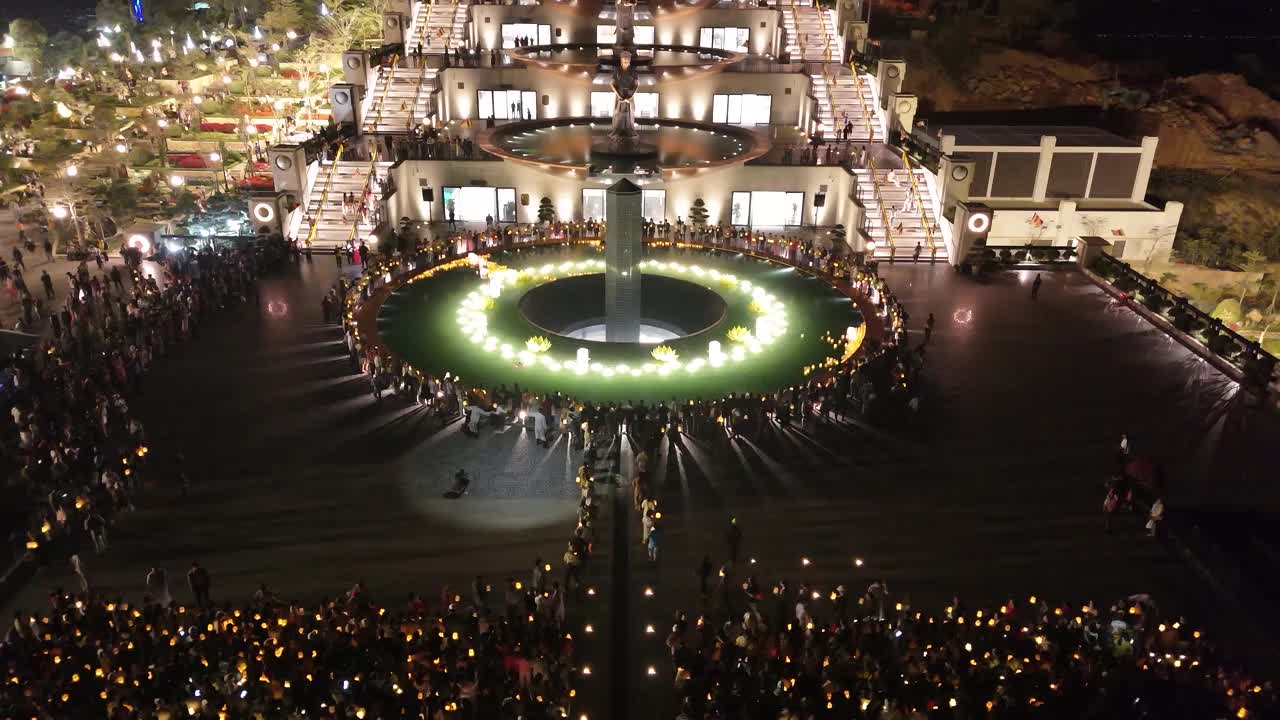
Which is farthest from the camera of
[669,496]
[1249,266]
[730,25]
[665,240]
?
[730,25]

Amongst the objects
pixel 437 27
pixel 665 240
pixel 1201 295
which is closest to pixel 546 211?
pixel 665 240

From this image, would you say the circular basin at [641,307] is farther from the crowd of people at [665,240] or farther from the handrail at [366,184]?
the handrail at [366,184]

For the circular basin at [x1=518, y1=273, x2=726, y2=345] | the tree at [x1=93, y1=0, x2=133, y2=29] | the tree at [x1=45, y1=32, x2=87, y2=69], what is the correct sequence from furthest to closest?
1. the tree at [x1=93, y1=0, x2=133, y2=29]
2. the tree at [x1=45, y1=32, x2=87, y2=69]
3. the circular basin at [x1=518, y1=273, x2=726, y2=345]

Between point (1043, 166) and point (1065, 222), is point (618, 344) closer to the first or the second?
point (1065, 222)

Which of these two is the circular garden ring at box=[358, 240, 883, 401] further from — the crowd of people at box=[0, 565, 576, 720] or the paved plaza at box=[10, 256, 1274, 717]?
the crowd of people at box=[0, 565, 576, 720]

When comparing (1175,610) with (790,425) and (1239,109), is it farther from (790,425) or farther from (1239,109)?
(1239,109)

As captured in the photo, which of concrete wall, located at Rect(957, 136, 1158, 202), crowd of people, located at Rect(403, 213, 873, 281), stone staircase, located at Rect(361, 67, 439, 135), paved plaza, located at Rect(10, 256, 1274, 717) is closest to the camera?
paved plaza, located at Rect(10, 256, 1274, 717)

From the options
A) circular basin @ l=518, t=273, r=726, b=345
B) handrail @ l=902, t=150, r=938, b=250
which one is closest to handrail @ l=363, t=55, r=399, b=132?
circular basin @ l=518, t=273, r=726, b=345
